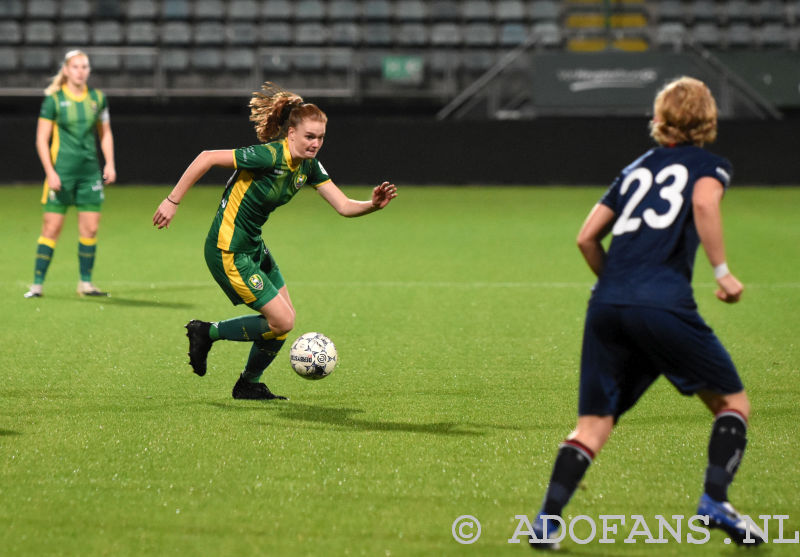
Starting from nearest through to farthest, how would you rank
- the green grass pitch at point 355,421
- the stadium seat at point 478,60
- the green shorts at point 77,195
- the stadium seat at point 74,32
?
the green grass pitch at point 355,421, the green shorts at point 77,195, the stadium seat at point 478,60, the stadium seat at point 74,32

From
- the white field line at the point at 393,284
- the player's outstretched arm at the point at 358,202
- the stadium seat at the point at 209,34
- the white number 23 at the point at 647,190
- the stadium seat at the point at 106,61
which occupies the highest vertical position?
the white number 23 at the point at 647,190

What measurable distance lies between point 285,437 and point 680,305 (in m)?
2.16

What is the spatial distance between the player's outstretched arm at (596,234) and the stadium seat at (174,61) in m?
18.8

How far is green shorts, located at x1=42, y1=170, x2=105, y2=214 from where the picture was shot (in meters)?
9.27

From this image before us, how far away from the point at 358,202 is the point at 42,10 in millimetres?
21232

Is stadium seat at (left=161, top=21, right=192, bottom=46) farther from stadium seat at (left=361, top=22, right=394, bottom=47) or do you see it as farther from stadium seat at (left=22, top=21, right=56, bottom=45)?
stadium seat at (left=361, top=22, right=394, bottom=47)

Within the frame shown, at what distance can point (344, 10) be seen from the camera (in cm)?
2461

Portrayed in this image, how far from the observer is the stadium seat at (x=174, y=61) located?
21.2 m

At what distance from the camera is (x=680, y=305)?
136 inches

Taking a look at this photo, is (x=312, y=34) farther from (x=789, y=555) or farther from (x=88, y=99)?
(x=789, y=555)

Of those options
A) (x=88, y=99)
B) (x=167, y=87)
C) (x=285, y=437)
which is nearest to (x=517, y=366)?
(x=285, y=437)

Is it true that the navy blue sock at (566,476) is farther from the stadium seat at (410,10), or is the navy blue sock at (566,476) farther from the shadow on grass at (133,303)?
the stadium seat at (410,10)

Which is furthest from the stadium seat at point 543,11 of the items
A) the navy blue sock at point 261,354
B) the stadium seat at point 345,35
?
the navy blue sock at point 261,354

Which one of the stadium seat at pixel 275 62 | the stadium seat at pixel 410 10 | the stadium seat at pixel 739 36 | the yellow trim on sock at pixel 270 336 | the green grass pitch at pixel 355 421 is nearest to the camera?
the green grass pitch at pixel 355 421
